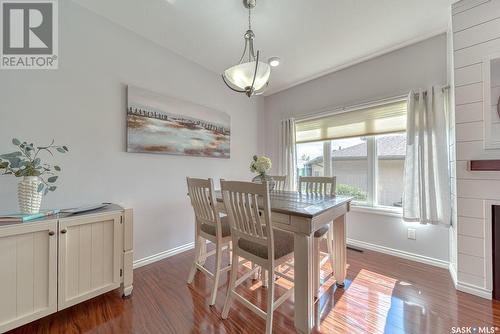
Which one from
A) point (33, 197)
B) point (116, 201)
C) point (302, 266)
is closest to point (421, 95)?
point (302, 266)

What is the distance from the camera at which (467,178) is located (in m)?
1.78

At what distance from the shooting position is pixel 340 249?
185 centimetres

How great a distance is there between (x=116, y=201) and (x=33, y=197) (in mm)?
709

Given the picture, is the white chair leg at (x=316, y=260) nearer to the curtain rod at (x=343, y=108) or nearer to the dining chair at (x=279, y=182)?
the dining chair at (x=279, y=182)

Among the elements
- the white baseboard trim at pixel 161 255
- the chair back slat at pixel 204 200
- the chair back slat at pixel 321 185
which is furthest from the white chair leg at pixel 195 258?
the chair back slat at pixel 321 185

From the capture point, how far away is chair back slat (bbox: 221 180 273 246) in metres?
1.26

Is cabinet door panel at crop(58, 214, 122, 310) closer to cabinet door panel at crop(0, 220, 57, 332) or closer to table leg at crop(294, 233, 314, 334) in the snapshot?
cabinet door panel at crop(0, 220, 57, 332)

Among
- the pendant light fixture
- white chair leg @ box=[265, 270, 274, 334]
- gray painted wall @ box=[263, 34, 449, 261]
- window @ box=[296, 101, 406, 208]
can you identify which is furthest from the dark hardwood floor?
the pendant light fixture

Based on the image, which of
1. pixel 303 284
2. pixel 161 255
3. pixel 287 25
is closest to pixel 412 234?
pixel 303 284

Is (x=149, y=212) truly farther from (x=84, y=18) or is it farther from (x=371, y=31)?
(x=371, y=31)

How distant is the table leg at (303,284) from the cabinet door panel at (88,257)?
1459 mm

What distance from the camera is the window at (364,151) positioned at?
2543mm

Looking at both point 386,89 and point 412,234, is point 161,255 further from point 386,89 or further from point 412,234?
point 386,89

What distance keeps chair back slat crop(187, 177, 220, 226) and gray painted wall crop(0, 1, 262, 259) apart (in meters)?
0.83
